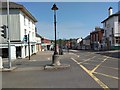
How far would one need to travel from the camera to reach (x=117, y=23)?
69.5 meters

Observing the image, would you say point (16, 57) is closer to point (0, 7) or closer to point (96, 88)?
point (0, 7)

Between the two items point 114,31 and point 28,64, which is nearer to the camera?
point 28,64

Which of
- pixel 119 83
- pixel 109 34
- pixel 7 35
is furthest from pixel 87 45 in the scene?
pixel 119 83

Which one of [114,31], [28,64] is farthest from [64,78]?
[114,31]

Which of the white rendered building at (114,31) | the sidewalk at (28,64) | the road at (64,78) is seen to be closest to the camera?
the road at (64,78)

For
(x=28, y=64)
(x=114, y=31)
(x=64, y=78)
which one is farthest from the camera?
A: (x=114, y=31)

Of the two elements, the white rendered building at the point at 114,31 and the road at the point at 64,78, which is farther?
the white rendered building at the point at 114,31

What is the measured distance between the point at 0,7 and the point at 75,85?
28.9m

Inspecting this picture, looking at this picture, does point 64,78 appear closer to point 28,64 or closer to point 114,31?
point 28,64

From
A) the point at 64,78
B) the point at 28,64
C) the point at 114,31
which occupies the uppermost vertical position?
the point at 114,31

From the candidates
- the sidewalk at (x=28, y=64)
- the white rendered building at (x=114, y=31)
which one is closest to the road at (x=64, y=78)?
the sidewalk at (x=28, y=64)

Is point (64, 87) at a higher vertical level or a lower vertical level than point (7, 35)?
lower

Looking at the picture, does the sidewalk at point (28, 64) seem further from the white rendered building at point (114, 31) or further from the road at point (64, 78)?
the white rendered building at point (114, 31)

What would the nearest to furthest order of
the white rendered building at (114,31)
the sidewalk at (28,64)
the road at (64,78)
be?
the road at (64,78) → the sidewalk at (28,64) → the white rendered building at (114,31)
